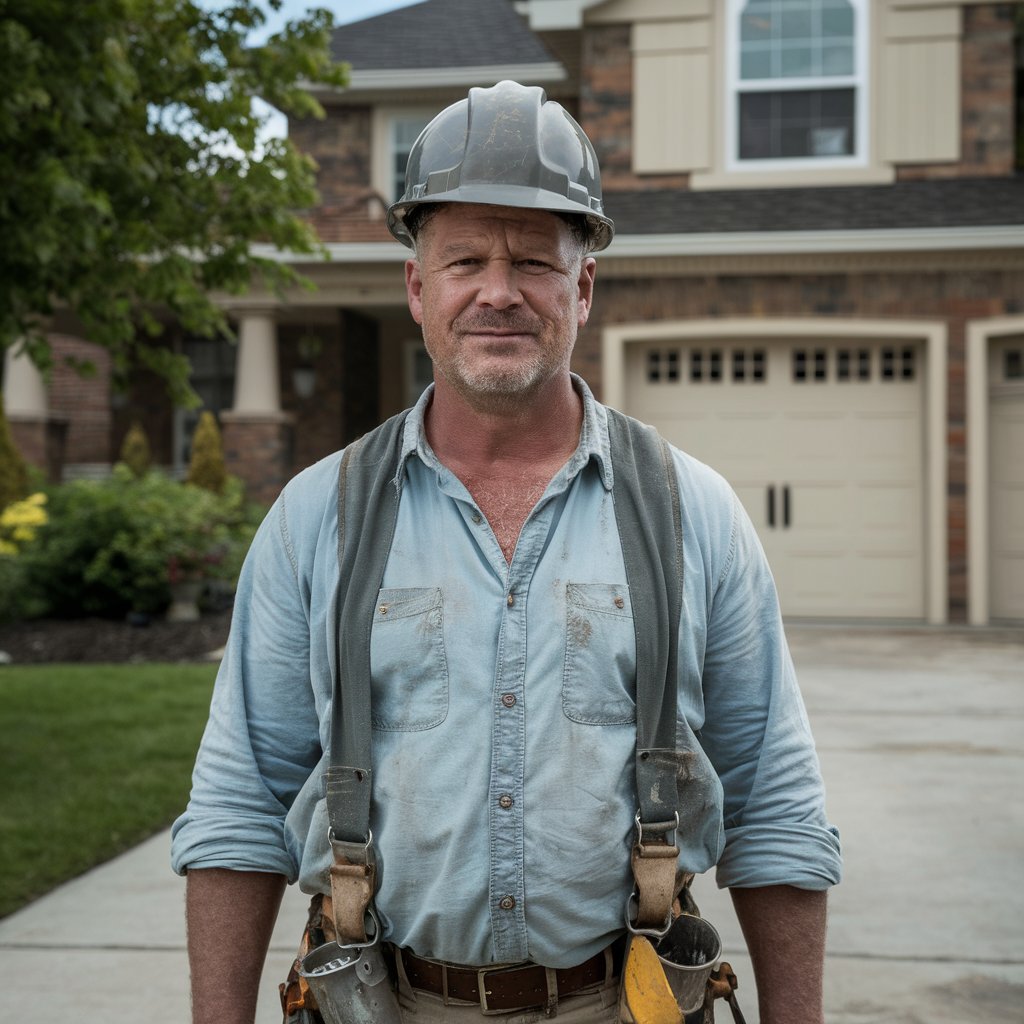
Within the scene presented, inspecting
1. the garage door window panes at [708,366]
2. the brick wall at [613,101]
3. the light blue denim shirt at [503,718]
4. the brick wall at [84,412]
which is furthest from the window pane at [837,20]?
the light blue denim shirt at [503,718]

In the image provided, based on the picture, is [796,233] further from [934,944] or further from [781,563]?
[934,944]

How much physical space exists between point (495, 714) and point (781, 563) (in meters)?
12.0

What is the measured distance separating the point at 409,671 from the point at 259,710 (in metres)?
0.32

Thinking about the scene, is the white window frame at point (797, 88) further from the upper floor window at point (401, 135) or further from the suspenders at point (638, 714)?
the suspenders at point (638, 714)

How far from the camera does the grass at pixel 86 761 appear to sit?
5684 millimetres

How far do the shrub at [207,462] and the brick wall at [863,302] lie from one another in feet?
17.4

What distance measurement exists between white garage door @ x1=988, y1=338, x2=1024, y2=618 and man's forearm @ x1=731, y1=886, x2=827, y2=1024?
12030 mm

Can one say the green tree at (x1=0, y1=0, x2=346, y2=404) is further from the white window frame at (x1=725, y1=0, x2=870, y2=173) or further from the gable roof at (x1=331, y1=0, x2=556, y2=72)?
the gable roof at (x1=331, y1=0, x2=556, y2=72)

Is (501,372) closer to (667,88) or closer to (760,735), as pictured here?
(760,735)

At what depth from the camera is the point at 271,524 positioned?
222cm

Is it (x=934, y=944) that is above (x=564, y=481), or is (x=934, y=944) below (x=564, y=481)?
below

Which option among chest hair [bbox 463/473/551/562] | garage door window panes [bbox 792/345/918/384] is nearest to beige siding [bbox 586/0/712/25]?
garage door window panes [bbox 792/345/918/384]

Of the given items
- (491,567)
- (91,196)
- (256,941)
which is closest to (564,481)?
(491,567)

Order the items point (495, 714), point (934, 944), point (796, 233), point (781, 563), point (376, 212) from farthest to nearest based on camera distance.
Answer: point (376, 212) → point (781, 563) → point (796, 233) → point (934, 944) → point (495, 714)
